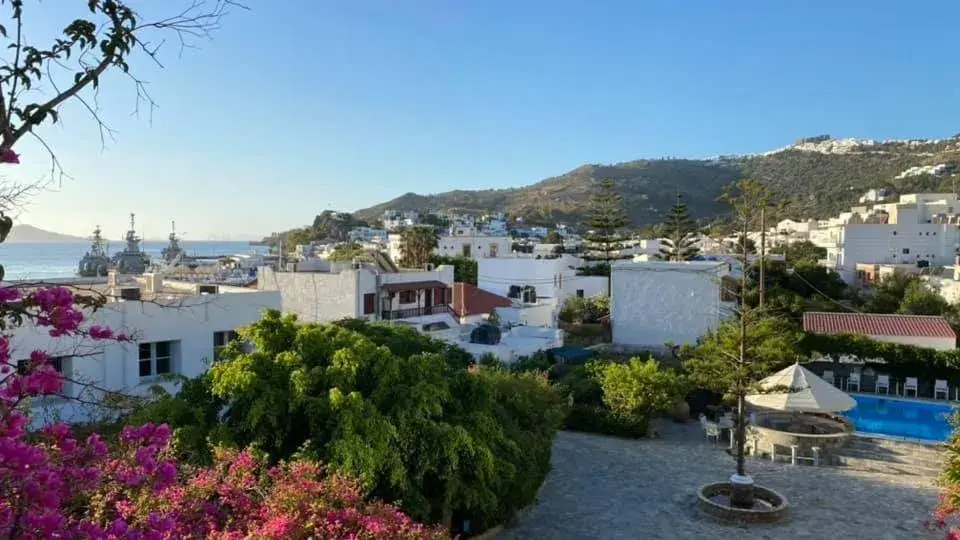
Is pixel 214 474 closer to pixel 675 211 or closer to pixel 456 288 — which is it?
pixel 456 288

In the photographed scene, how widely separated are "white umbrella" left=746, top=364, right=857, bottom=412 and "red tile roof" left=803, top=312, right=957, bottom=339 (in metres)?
8.50

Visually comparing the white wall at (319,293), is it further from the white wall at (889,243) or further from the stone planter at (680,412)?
the white wall at (889,243)

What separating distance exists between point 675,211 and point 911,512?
112 ft

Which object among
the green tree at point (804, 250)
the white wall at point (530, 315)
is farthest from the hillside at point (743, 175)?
the white wall at point (530, 315)

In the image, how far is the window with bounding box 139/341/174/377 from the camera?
517 inches

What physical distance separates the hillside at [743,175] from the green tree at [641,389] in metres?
71.5

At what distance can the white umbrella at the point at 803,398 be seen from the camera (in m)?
14.9

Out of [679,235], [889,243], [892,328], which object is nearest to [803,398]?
[892,328]

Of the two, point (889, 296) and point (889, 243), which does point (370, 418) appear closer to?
point (889, 296)

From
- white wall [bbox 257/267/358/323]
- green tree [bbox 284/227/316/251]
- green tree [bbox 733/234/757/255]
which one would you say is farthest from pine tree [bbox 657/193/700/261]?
green tree [bbox 284/227/316/251]

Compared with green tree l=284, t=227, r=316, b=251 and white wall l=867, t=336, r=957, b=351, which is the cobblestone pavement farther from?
green tree l=284, t=227, r=316, b=251

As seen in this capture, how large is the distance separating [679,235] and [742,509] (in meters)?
33.6

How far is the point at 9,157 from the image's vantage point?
2.60 meters

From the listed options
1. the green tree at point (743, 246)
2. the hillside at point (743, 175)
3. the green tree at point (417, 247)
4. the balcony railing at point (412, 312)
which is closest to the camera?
the green tree at point (743, 246)
